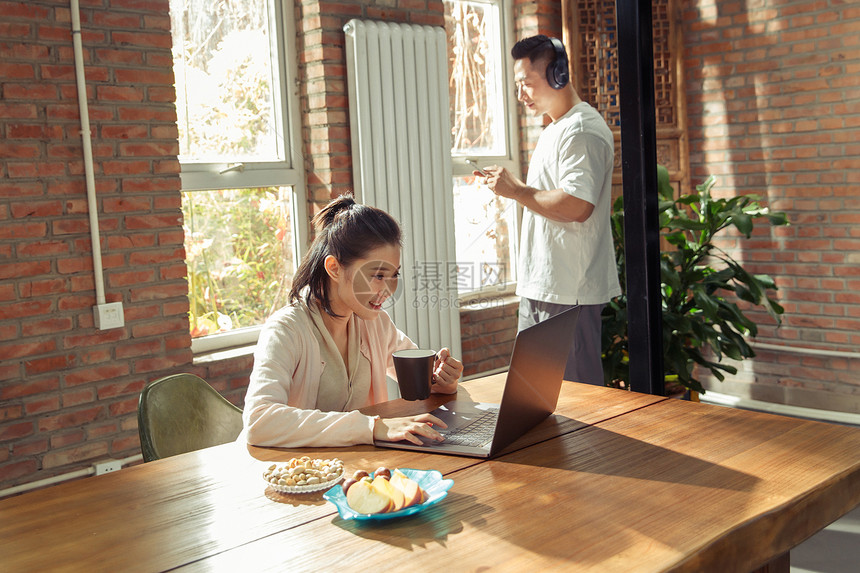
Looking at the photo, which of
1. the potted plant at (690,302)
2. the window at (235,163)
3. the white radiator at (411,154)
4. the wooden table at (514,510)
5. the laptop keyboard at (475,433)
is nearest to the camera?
the wooden table at (514,510)

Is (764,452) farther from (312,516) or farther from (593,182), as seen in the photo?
(593,182)

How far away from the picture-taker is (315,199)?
3650 mm

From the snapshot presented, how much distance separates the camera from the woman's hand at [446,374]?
6.27 ft

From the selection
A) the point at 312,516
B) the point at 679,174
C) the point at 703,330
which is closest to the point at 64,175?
the point at 312,516

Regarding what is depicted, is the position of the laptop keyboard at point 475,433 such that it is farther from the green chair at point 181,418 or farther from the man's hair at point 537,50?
the man's hair at point 537,50

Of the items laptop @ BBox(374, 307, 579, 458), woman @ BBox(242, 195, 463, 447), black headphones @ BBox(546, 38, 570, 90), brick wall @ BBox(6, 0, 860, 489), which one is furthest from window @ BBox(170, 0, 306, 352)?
laptop @ BBox(374, 307, 579, 458)

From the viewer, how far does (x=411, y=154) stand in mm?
3715

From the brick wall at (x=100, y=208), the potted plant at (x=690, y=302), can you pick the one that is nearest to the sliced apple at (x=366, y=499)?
the brick wall at (x=100, y=208)

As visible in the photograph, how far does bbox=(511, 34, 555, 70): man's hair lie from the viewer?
117 inches

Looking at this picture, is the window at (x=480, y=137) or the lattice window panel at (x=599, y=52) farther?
the lattice window panel at (x=599, y=52)

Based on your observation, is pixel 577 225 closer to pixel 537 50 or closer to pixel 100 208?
pixel 537 50

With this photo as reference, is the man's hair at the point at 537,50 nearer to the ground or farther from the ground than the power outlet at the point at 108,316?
farther from the ground

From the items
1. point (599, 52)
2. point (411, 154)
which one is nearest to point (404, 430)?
point (411, 154)

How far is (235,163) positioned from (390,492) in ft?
8.24
